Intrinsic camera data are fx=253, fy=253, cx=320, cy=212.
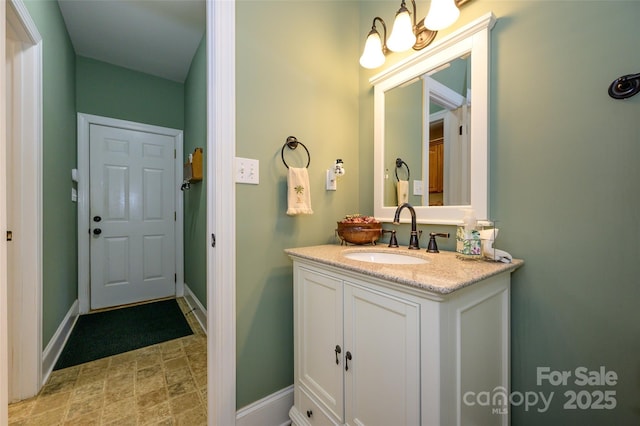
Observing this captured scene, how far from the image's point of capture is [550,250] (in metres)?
0.96

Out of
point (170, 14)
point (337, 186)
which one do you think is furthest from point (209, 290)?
point (170, 14)

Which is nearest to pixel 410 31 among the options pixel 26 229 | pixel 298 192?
pixel 298 192

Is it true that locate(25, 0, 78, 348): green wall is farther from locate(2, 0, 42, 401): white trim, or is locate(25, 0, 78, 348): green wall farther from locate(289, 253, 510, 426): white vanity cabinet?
locate(289, 253, 510, 426): white vanity cabinet

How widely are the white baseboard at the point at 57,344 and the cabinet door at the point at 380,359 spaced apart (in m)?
1.97

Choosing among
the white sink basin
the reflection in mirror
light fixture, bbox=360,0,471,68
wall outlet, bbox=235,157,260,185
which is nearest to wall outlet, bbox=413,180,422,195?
the reflection in mirror

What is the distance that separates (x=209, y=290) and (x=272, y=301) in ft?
1.07

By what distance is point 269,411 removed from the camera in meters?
1.30

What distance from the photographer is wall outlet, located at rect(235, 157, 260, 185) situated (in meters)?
1.22

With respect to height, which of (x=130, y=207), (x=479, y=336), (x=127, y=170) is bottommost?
(x=479, y=336)

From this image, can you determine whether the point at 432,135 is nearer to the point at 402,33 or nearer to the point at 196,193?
the point at 402,33

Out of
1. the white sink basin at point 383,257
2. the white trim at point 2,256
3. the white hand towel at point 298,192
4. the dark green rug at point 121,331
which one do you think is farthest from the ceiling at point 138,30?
the dark green rug at point 121,331

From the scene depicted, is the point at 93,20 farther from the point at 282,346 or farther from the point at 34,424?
the point at 282,346

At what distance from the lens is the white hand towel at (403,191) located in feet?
4.87

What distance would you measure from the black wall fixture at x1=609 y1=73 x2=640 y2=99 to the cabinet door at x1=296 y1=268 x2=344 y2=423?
3.67 ft
